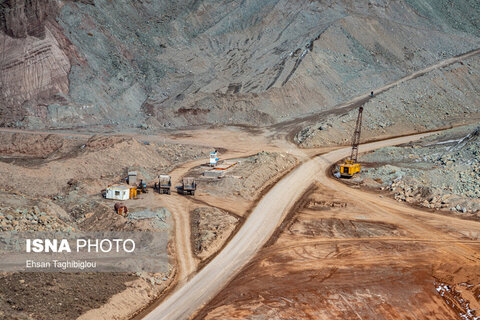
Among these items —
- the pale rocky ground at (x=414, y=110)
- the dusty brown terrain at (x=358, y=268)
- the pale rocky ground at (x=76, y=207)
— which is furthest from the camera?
the pale rocky ground at (x=414, y=110)

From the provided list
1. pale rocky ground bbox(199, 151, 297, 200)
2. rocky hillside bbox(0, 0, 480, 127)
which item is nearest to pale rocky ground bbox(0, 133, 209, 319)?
pale rocky ground bbox(199, 151, 297, 200)

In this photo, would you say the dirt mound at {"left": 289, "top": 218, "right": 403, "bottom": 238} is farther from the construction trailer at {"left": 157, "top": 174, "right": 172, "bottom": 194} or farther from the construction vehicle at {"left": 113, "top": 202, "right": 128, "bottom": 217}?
the construction vehicle at {"left": 113, "top": 202, "right": 128, "bottom": 217}

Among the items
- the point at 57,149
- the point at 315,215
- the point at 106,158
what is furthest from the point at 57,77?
the point at 315,215

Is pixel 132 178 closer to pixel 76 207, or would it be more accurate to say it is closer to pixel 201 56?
pixel 76 207

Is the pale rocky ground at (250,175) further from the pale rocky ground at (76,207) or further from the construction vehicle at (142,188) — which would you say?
the pale rocky ground at (76,207)

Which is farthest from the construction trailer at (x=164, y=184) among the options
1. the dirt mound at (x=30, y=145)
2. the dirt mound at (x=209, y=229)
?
the dirt mound at (x=30, y=145)

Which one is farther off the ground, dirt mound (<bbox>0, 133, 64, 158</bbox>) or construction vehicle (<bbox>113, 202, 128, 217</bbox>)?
dirt mound (<bbox>0, 133, 64, 158</bbox>)
